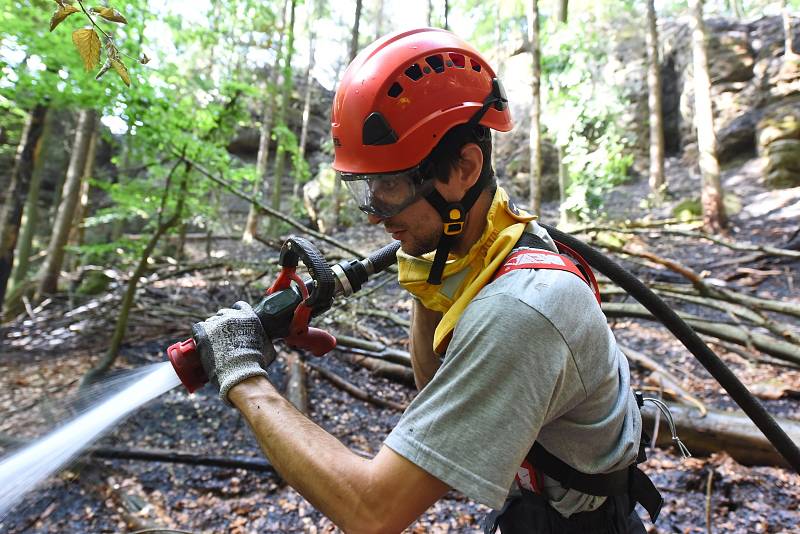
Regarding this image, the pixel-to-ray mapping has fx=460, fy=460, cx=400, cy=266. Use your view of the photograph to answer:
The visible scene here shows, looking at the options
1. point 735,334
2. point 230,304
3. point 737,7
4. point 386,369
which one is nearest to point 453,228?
point 735,334

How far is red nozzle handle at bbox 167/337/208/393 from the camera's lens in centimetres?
167

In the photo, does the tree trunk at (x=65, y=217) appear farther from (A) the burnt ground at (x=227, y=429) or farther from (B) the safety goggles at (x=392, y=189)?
(B) the safety goggles at (x=392, y=189)

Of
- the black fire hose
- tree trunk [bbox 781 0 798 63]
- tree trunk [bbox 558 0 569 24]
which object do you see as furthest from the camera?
tree trunk [bbox 781 0 798 63]

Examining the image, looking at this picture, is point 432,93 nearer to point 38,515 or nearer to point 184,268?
point 38,515

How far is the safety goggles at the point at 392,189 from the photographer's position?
1.70 m

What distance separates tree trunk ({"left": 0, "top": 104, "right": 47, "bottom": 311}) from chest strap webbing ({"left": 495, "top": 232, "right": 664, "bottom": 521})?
835 centimetres

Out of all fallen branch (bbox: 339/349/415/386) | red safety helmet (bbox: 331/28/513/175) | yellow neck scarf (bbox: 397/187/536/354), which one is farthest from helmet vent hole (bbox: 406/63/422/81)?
fallen branch (bbox: 339/349/415/386)

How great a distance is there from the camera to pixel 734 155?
17297mm

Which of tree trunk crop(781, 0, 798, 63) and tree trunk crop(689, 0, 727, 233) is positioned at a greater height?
tree trunk crop(781, 0, 798, 63)

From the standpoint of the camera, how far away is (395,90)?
67.1 inches

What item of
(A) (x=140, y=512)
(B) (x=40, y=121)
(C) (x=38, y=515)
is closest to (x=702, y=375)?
(A) (x=140, y=512)

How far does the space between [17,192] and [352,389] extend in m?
6.12

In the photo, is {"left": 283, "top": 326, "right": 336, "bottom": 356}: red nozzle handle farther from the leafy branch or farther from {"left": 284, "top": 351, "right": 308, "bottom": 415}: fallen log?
{"left": 284, "top": 351, "right": 308, "bottom": 415}: fallen log

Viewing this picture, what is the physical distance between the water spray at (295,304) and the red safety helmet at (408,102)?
16.3 inches
